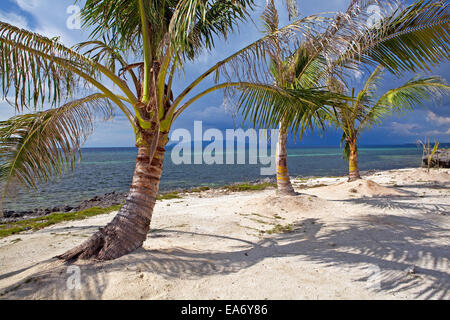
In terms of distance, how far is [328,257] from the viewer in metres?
3.91

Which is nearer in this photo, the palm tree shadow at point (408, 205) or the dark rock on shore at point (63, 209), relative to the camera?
the palm tree shadow at point (408, 205)

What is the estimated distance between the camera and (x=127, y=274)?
10.6 ft

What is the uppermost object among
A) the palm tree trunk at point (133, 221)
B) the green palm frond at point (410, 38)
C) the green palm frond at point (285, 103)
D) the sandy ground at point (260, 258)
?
the green palm frond at point (410, 38)

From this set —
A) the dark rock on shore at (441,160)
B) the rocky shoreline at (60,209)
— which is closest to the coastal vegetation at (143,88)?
the rocky shoreline at (60,209)

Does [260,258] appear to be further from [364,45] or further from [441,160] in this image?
[441,160]

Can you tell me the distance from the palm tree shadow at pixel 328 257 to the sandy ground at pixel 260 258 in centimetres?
1

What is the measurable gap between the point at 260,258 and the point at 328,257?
3.47 ft

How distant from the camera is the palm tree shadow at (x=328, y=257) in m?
3.03

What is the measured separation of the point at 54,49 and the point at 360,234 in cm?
601

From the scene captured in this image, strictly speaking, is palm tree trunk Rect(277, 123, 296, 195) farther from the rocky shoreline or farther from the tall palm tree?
the rocky shoreline

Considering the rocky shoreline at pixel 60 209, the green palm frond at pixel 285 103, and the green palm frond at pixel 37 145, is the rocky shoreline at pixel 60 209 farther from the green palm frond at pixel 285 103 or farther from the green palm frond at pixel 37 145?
the green palm frond at pixel 285 103
